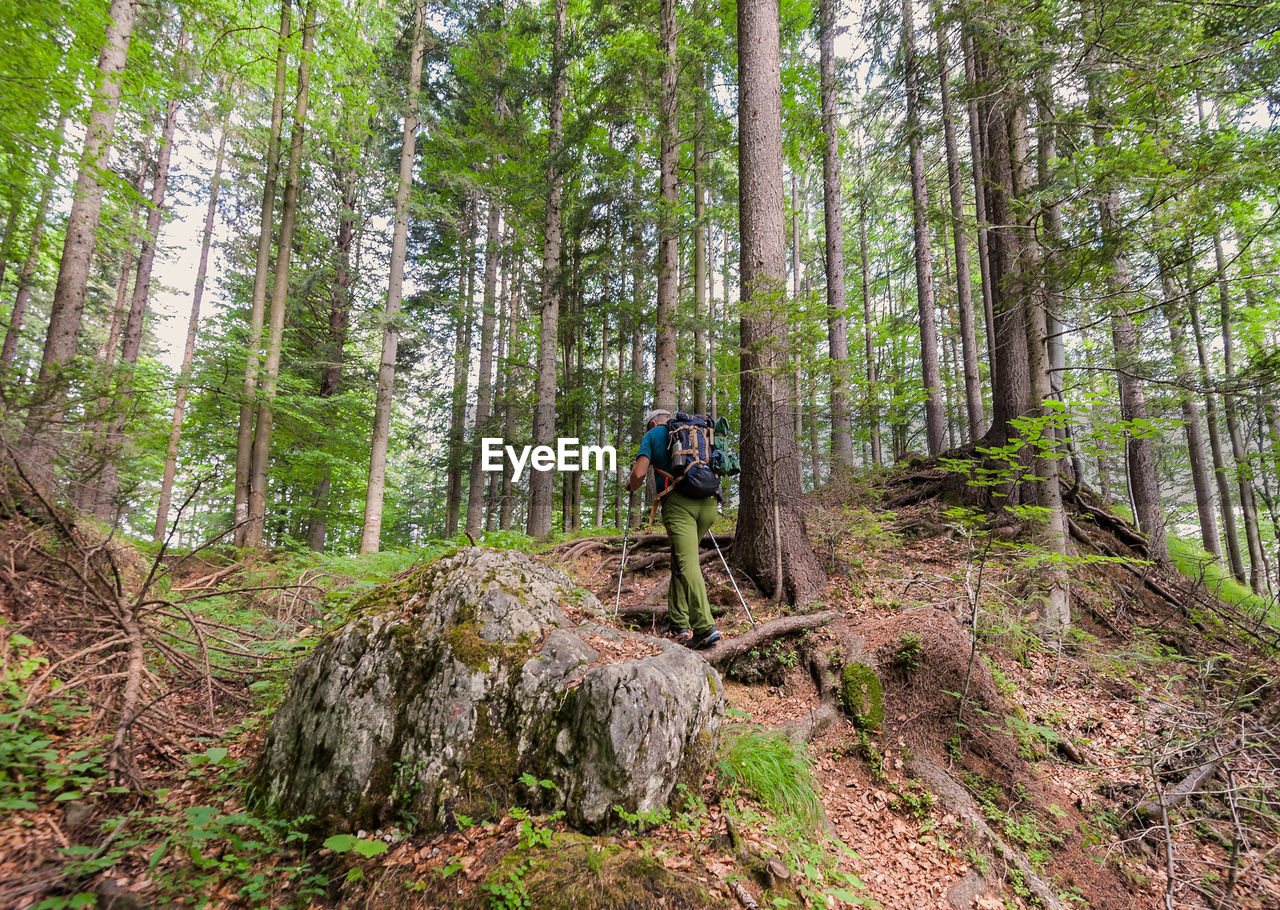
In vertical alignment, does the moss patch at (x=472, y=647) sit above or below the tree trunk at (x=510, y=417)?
below

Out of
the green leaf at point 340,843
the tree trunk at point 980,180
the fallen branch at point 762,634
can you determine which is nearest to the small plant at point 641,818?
the green leaf at point 340,843

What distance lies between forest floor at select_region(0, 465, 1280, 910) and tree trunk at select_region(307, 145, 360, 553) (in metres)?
10.5

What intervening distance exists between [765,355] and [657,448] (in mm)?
1769

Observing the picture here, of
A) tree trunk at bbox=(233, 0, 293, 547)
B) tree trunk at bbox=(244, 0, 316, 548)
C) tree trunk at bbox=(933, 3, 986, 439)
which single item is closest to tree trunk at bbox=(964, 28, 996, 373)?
tree trunk at bbox=(933, 3, 986, 439)

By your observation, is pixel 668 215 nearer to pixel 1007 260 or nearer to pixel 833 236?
pixel 1007 260

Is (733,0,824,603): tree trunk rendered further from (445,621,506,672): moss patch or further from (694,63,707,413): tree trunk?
(445,621,506,672): moss patch

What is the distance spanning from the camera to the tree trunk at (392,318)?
1009cm

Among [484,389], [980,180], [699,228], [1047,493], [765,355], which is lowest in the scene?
[1047,493]

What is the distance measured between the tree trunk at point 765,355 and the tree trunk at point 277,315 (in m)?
9.61

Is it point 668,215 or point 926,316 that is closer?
point 668,215

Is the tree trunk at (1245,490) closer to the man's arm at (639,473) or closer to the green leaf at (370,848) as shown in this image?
the man's arm at (639,473)

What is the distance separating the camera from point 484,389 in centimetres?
1482

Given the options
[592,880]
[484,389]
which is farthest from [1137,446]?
[484,389]

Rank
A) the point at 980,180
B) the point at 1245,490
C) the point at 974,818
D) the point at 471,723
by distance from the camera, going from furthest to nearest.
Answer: the point at 1245,490, the point at 980,180, the point at 974,818, the point at 471,723
